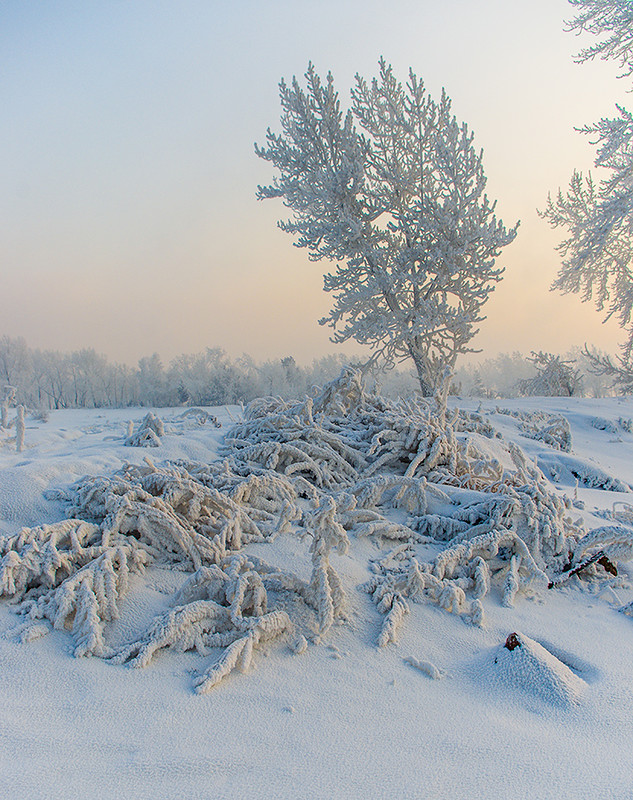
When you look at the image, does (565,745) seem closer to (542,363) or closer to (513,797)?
(513,797)

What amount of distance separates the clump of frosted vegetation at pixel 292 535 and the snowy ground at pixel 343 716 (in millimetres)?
74

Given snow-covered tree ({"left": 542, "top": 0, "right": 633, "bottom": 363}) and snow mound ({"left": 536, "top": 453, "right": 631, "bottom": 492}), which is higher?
snow-covered tree ({"left": 542, "top": 0, "right": 633, "bottom": 363})

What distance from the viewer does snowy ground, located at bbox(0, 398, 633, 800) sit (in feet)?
3.82

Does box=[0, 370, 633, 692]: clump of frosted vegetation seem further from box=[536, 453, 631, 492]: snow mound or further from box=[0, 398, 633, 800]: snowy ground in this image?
box=[536, 453, 631, 492]: snow mound

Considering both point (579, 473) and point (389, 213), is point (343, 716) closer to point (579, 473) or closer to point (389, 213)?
point (579, 473)

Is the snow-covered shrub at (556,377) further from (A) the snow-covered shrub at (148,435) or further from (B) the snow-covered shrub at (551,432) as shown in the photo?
(A) the snow-covered shrub at (148,435)

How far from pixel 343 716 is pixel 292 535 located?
3.91 ft

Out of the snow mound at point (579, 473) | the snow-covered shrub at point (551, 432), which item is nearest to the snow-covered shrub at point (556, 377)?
the snow-covered shrub at point (551, 432)

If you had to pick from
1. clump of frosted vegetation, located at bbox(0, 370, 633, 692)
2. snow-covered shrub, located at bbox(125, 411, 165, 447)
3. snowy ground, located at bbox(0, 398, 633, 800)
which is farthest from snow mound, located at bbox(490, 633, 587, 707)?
snow-covered shrub, located at bbox(125, 411, 165, 447)

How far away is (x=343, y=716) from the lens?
4.68ft

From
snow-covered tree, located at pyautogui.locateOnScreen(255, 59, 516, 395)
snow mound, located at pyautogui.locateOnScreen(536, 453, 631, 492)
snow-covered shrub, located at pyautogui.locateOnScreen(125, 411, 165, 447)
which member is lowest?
snow mound, located at pyautogui.locateOnScreen(536, 453, 631, 492)

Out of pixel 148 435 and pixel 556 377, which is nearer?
pixel 148 435

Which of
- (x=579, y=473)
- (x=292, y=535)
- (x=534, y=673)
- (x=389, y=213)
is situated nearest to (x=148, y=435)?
(x=292, y=535)

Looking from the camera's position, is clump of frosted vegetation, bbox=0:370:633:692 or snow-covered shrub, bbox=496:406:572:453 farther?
snow-covered shrub, bbox=496:406:572:453
